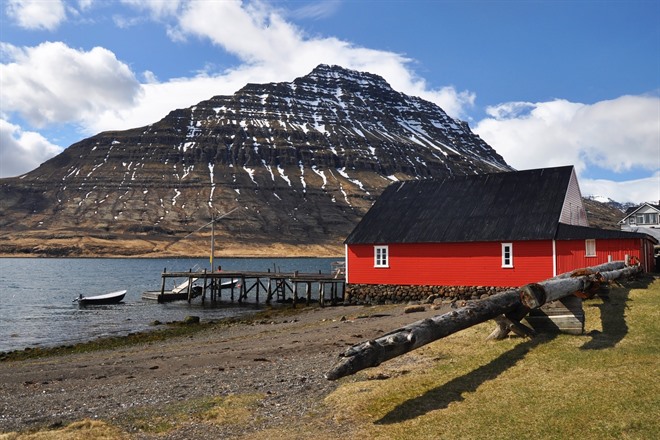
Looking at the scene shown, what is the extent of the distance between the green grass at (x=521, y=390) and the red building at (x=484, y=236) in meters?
17.2

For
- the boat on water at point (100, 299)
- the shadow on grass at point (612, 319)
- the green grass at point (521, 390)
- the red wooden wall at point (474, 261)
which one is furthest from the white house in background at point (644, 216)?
the green grass at point (521, 390)

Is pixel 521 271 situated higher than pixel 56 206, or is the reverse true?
pixel 56 206

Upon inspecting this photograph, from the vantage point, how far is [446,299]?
1416 inches

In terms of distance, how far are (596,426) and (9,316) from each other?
45.6m

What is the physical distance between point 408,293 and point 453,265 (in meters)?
3.83

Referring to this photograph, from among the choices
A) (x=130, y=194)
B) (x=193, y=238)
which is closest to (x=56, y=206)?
(x=130, y=194)

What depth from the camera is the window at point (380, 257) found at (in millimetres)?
39250

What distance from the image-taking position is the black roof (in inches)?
1359

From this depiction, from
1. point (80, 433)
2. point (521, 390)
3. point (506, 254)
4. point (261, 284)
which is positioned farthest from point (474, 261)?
point (80, 433)

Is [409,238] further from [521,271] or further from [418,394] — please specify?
[418,394]

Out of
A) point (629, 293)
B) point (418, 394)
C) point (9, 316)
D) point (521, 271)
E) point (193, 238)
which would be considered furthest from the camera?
point (193, 238)

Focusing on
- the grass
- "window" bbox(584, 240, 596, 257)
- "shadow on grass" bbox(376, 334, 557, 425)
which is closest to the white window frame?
"window" bbox(584, 240, 596, 257)

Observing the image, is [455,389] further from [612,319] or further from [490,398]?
[612,319]

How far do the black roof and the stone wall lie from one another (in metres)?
3.16
